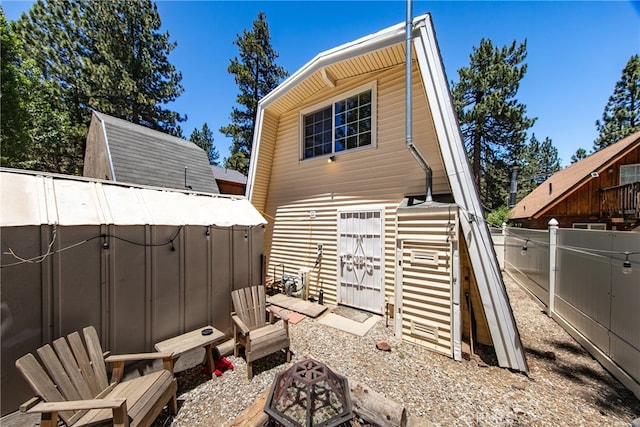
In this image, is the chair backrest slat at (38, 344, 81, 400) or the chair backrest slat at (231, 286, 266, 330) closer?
A: the chair backrest slat at (38, 344, 81, 400)

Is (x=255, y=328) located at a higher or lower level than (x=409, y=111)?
lower

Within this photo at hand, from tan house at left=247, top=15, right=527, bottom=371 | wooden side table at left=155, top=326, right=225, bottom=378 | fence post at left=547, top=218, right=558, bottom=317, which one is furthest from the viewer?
fence post at left=547, top=218, right=558, bottom=317

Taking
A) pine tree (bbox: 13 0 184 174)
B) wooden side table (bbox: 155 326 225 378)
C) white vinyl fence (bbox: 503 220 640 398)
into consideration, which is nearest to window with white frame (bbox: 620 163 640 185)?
white vinyl fence (bbox: 503 220 640 398)

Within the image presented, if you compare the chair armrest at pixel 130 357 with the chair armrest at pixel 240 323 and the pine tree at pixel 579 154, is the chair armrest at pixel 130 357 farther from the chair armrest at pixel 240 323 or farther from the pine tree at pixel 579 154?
the pine tree at pixel 579 154

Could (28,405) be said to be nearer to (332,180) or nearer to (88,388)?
(88,388)

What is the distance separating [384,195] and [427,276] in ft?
6.93

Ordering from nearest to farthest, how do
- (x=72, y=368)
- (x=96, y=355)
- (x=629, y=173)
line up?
(x=72, y=368) → (x=96, y=355) → (x=629, y=173)

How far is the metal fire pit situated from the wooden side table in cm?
134

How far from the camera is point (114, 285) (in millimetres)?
2916

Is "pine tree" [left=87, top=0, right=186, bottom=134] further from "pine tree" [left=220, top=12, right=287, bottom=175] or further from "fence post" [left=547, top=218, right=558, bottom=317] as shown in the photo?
"fence post" [left=547, top=218, right=558, bottom=317]

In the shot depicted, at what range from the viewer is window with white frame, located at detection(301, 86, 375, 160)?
18.9 ft

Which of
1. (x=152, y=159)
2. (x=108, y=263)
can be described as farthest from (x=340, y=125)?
(x=152, y=159)

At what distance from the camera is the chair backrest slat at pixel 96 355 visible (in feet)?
8.09

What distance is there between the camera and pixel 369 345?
4.10 m
